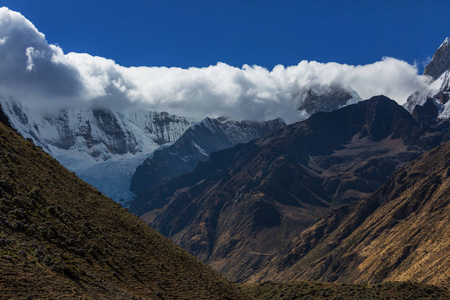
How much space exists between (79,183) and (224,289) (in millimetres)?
28630

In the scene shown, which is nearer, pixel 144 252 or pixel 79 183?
pixel 144 252

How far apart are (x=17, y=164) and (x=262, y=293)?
63537 millimetres

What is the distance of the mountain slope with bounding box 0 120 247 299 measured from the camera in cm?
4788

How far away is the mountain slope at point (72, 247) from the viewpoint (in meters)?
47.9

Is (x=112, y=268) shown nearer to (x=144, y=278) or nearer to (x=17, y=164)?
(x=144, y=278)

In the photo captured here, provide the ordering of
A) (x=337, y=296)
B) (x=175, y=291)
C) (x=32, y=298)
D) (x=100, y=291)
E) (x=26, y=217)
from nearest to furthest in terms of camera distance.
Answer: (x=32, y=298) < (x=100, y=291) < (x=26, y=217) < (x=175, y=291) < (x=337, y=296)

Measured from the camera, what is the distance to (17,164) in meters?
73.2

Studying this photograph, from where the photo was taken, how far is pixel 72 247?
5919 centimetres

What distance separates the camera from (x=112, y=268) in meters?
62.7

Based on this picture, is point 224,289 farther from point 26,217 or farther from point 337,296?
point 337,296

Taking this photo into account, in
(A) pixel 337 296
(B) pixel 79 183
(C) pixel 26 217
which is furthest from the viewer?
(A) pixel 337 296

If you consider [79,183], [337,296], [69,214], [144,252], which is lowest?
[337,296]

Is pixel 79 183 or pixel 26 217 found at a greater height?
pixel 79 183

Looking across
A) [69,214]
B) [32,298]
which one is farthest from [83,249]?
[32,298]
